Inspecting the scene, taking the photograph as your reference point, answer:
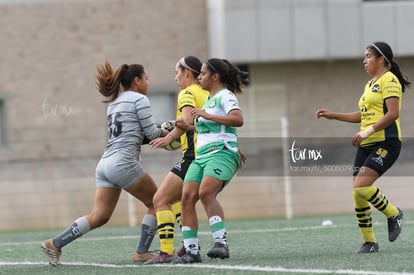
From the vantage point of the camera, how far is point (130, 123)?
9.68 metres

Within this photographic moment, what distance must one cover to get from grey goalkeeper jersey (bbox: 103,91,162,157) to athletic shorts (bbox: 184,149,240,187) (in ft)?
1.75

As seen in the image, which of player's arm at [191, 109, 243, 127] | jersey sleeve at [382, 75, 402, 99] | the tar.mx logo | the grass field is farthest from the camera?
the tar.mx logo

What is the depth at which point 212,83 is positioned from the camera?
9.59 m

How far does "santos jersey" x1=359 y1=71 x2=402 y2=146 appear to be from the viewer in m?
9.74

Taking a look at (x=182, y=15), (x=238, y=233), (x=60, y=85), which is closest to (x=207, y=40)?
(x=182, y=15)

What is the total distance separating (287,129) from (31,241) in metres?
7.73

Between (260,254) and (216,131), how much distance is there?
141cm

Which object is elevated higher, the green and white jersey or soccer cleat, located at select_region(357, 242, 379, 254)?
the green and white jersey

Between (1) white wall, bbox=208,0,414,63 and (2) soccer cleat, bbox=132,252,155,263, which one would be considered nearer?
(2) soccer cleat, bbox=132,252,155,263

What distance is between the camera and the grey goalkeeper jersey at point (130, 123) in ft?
31.7

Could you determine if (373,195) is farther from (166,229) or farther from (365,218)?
(166,229)

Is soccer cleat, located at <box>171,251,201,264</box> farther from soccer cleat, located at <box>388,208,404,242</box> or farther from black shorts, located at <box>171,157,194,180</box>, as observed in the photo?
soccer cleat, located at <box>388,208,404,242</box>

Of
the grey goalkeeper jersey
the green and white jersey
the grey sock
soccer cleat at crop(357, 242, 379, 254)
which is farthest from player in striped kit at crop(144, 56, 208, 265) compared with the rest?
soccer cleat at crop(357, 242, 379, 254)

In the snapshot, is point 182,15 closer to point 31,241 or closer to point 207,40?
point 207,40
